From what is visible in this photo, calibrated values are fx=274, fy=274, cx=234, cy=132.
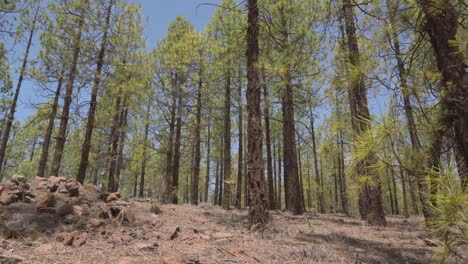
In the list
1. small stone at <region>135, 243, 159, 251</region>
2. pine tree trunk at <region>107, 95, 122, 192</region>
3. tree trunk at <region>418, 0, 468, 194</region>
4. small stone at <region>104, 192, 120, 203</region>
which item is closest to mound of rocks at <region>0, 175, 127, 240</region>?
small stone at <region>104, 192, 120, 203</region>

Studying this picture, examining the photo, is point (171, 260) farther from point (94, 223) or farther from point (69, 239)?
point (94, 223)

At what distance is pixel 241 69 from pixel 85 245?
9.64 metres

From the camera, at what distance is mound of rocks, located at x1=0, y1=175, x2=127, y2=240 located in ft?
15.7

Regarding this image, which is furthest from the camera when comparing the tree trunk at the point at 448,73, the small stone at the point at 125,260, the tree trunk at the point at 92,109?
the tree trunk at the point at 92,109

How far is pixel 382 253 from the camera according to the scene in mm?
4285

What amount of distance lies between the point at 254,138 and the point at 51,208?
425 cm

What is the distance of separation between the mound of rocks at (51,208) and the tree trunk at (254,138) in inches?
106

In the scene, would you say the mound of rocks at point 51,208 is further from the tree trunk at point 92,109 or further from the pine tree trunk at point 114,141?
the pine tree trunk at point 114,141

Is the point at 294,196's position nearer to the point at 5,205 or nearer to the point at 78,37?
the point at 5,205

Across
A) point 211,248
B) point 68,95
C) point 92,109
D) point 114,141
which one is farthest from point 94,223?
point 114,141

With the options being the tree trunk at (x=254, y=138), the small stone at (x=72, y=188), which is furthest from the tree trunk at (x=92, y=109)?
→ the tree trunk at (x=254, y=138)

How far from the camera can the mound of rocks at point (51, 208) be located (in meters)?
4.77

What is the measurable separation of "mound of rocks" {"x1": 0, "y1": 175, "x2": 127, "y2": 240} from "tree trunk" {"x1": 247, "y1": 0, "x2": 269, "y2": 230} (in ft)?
8.83

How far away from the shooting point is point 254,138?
5699mm
